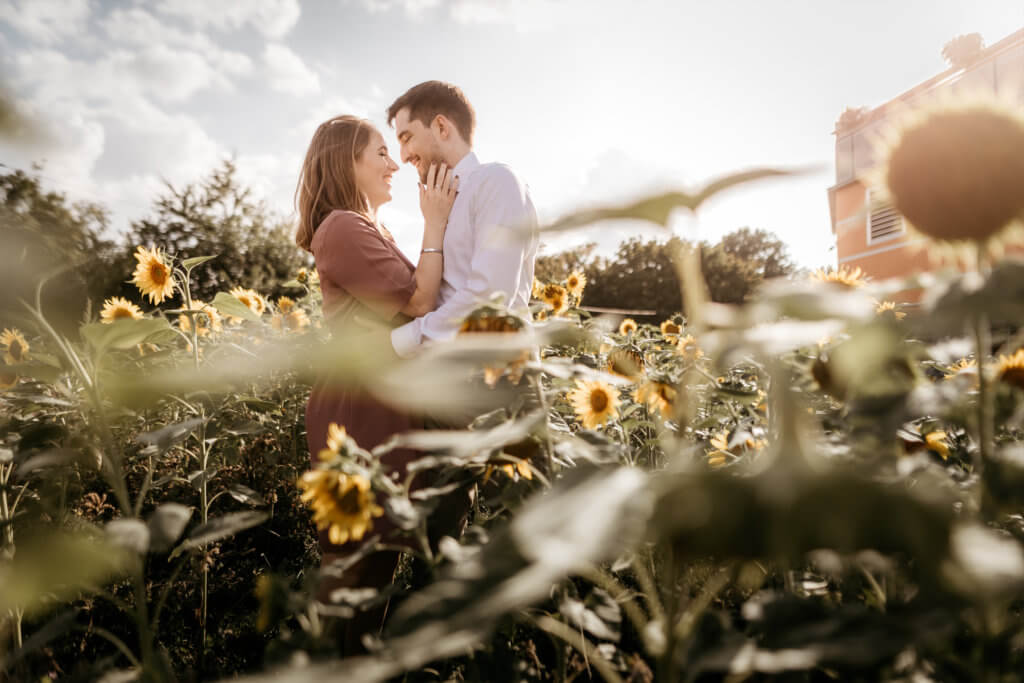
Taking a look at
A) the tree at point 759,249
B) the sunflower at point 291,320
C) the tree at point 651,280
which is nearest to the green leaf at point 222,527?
the sunflower at point 291,320

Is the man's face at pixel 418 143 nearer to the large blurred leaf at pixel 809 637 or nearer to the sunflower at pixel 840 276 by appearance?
the sunflower at pixel 840 276

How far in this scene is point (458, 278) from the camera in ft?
6.44

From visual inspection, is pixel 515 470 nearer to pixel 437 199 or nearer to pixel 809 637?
pixel 809 637

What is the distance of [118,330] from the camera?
2.50 ft

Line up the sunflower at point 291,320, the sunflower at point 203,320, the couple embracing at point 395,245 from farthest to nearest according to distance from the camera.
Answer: the sunflower at point 291,320, the sunflower at point 203,320, the couple embracing at point 395,245

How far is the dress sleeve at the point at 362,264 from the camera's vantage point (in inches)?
70.6

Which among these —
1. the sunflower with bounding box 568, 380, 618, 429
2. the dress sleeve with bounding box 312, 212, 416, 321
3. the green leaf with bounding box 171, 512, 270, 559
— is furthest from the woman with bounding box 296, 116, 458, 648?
the green leaf with bounding box 171, 512, 270, 559

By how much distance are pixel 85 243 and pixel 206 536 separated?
0.60 metres

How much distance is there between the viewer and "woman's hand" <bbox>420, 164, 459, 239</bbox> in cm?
201

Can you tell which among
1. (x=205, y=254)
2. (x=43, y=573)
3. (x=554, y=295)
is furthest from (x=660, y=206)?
(x=205, y=254)

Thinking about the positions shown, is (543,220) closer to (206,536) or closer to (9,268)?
(9,268)

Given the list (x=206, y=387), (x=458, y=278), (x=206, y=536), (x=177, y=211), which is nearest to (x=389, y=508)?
(x=206, y=536)

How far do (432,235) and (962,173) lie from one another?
159cm

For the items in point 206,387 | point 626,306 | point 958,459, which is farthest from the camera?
point 626,306
